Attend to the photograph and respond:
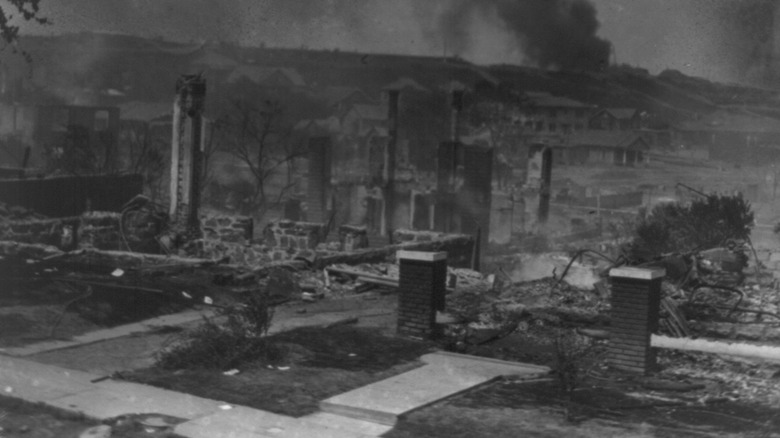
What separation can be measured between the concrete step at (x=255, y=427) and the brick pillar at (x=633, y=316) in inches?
135

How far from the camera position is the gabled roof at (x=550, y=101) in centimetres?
1765

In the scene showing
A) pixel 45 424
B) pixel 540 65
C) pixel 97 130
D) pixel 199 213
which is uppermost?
pixel 540 65

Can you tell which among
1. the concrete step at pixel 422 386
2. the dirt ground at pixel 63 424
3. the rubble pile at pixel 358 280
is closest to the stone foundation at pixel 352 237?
the rubble pile at pixel 358 280

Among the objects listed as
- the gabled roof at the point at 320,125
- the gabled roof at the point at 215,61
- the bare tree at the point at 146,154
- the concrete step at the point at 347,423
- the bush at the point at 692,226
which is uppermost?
the gabled roof at the point at 215,61

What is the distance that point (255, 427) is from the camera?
28.3ft

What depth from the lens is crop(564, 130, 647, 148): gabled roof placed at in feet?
57.1

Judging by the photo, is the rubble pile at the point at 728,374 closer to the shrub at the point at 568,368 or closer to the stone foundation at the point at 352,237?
the shrub at the point at 568,368

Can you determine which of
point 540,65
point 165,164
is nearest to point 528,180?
point 540,65

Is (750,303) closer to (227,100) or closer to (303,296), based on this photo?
(303,296)

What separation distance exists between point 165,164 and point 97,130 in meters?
1.90

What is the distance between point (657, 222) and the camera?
55.2 ft

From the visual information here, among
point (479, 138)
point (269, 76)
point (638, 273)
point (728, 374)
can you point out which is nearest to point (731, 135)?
point (479, 138)

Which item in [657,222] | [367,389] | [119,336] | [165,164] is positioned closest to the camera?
[367,389]

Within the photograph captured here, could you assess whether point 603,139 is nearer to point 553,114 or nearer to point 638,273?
A: point 553,114
